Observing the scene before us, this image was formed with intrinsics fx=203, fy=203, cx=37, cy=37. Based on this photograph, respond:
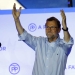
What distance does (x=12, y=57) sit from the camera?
72.9 inches

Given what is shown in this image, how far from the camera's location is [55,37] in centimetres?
155

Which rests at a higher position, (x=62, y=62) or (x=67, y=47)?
(x=67, y=47)

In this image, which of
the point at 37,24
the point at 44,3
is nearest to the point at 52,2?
the point at 44,3

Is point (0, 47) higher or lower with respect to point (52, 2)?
lower

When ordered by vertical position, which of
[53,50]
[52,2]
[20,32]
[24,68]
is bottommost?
[24,68]

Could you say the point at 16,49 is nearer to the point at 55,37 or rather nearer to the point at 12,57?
the point at 12,57

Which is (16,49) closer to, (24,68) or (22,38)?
(24,68)

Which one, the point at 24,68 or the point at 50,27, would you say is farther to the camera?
the point at 24,68

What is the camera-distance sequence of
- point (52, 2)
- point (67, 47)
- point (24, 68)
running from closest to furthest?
point (67, 47)
point (24, 68)
point (52, 2)

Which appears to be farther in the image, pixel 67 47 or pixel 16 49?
pixel 16 49

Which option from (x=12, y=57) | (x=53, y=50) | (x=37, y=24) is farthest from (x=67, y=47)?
(x=12, y=57)

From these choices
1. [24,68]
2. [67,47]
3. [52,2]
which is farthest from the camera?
[52,2]

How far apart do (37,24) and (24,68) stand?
416 mm

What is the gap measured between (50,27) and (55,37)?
0.29ft
